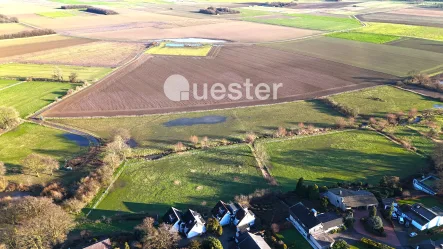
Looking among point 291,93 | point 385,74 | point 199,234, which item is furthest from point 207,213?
point 385,74

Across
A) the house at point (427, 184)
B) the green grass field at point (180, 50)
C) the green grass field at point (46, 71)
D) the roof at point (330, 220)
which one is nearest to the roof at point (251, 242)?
the roof at point (330, 220)

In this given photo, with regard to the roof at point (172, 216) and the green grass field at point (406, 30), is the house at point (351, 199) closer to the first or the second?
the roof at point (172, 216)

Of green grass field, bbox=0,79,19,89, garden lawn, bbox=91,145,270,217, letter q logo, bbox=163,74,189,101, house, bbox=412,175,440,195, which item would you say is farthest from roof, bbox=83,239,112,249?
green grass field, bbox=0,79,19,89

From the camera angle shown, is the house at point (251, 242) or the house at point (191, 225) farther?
the house at point (191, 225)

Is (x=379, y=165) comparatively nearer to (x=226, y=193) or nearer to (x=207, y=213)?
(x=226, y=193)

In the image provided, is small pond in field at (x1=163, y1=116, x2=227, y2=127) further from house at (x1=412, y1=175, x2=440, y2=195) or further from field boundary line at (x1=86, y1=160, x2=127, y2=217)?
house at (x1=412, y1=175, x2=440, y2=195)

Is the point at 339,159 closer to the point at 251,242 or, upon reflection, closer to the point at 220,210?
the point at 220,210

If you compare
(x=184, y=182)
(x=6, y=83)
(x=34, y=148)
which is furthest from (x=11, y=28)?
(x=184, y=182)
